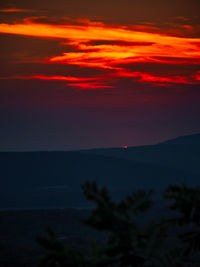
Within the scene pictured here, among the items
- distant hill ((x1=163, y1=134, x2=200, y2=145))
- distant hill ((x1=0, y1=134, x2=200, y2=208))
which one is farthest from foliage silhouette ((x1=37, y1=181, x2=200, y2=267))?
distant hill ((x1=163, y1=134, x2=200, y2=145))

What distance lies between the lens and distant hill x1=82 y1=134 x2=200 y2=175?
143750 mm

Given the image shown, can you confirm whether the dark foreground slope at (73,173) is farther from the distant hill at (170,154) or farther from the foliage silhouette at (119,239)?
the foliage silhouette at (119,239)

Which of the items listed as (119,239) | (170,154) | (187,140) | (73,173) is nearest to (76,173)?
(73,173)

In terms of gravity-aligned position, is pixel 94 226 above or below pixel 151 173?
below

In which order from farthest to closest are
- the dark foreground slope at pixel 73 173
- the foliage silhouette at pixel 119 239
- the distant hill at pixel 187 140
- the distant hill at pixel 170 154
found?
the distant hill at pixel 187 140 → the distant hill at pixel 170 154 → the dark foreground slope at pixel 73 173 → the foliage silhouette at pixel 119 239

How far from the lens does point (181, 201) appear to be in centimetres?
496

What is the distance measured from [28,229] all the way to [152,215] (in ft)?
66.7

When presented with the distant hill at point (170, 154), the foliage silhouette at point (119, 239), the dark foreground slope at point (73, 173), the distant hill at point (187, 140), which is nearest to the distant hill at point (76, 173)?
the dark foreground slope at point (73, 173)

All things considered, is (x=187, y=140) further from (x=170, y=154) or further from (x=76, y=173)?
(x=76, y=173)

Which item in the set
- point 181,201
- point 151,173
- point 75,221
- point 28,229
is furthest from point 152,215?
point 181,201

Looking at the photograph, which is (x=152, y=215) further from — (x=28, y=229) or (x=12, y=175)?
(x=12, y=175)

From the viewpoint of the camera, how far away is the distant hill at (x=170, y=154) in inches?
5659

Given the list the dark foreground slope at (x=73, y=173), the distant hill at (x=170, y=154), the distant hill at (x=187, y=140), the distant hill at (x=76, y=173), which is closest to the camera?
the distant hill at (x=76, y=173)

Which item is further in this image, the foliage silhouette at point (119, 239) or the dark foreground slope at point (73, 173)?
the dark foreground slope at point (73, 173)
